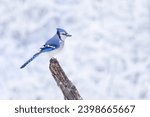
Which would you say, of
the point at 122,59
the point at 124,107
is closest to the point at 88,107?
the point at 124,107

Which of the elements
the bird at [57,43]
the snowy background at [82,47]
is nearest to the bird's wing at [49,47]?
the bird at [57,43]

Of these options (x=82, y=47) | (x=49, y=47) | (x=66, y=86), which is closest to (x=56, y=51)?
(x=49, y=47)

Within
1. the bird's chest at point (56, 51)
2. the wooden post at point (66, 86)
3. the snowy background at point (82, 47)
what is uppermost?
the snowy background at point (82, 47)

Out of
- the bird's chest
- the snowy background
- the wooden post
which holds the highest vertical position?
the snowy background

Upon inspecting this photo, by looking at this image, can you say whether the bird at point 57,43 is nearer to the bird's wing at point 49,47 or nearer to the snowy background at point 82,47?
the bird's wing at point 49,47

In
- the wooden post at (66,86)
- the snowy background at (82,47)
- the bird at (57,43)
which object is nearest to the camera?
the wooden post at (66,86)

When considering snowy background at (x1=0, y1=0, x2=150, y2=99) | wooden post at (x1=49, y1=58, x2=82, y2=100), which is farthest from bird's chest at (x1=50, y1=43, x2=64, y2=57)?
snowy background at (x1=0, y1=0, x2=150, y2=99)

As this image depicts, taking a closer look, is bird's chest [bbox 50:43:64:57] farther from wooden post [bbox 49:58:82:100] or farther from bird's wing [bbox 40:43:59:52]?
wooden post [bbox 49:58:82:100]

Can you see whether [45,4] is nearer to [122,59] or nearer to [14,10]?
[14,10]
